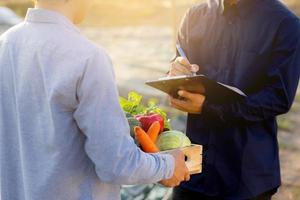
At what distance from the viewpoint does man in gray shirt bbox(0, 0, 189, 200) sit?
187 cm

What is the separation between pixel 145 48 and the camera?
12289 mm

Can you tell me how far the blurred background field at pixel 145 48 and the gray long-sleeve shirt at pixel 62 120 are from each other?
2070mm

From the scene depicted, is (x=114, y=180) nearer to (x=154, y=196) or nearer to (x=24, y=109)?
(x=24, y=109)

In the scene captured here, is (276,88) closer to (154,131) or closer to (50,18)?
(154,131)

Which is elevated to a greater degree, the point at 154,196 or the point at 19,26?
the point at 19,26

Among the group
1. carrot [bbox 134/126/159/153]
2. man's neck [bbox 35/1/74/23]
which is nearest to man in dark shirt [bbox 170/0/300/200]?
carrot [bbox 134/126/159/153]

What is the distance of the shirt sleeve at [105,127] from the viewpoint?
186cm

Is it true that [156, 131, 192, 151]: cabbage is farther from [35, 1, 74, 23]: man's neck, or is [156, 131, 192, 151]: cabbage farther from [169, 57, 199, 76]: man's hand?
[35, 1, 74, 23]: man's neck

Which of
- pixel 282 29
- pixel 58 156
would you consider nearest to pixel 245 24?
pixel 282 29

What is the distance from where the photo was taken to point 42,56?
74.9 inches

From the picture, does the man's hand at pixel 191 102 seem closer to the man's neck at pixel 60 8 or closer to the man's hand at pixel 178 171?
the man's hand at pixel 178 171

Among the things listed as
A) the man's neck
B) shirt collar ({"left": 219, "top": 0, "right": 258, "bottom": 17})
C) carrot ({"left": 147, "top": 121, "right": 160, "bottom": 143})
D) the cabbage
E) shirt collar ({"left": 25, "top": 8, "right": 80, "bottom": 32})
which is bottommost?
the cabbage

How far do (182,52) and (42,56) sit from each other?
1080mm

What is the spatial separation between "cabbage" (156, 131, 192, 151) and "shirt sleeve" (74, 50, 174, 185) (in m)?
0.33
